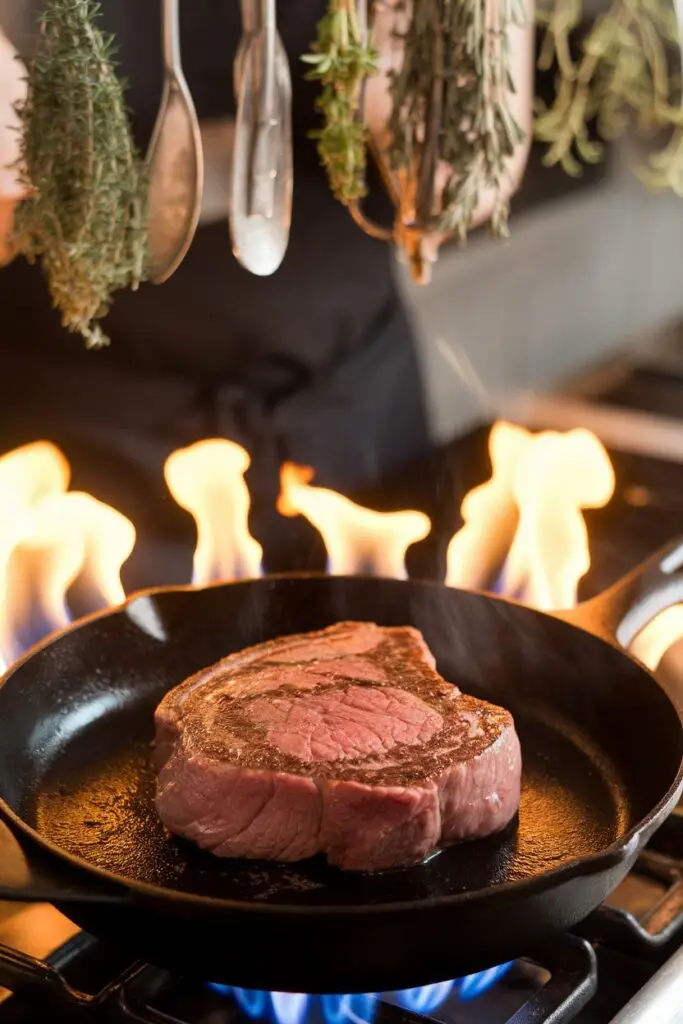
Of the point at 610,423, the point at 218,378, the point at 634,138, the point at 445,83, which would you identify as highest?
the point at 445,83

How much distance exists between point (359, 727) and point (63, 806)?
32cm

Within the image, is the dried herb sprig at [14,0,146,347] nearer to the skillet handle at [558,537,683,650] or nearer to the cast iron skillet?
the cast iron skillet

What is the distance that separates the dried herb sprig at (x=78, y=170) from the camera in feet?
4.05

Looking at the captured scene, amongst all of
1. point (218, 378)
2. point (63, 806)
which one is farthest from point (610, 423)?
point (63, 806)

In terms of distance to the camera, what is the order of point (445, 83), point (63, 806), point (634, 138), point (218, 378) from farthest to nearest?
point (634, 138) → point (218, 378) → point (445, 83) → point (63, 806)

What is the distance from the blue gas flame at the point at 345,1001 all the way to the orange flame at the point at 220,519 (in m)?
0.62

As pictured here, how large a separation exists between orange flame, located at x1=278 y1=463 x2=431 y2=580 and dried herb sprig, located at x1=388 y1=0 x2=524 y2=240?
1.30 feet

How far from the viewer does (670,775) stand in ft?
3.91

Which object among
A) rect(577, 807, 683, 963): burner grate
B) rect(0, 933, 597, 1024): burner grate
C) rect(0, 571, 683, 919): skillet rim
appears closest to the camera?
rect(0, 571, 683, 919): skillet rim

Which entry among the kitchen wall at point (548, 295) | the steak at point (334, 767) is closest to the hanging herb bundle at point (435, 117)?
the steak at point (334, 767)

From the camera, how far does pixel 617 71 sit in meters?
2.23

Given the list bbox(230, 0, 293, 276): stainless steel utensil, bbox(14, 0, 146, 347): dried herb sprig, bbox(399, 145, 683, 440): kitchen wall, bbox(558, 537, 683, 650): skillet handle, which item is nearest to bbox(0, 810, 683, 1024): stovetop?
bbox(558, 537, 683, 650): skillet handle

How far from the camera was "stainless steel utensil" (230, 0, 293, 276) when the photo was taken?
4.40 ft

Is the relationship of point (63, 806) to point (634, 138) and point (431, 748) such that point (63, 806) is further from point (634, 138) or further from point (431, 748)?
point (634, 138)
